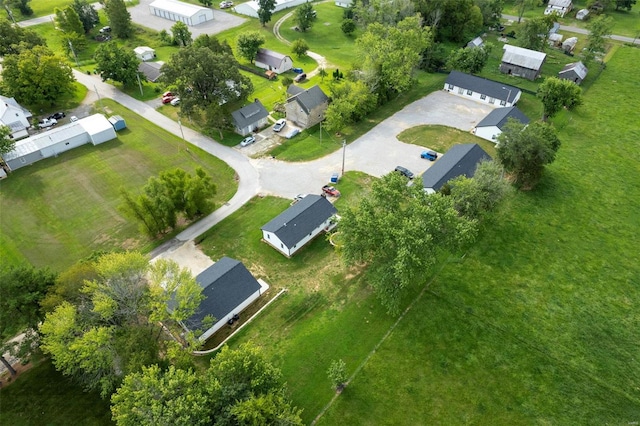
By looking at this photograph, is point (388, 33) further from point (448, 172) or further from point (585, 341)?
point (585, 341)

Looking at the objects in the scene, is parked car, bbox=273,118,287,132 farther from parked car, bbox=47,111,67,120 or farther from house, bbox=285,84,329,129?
parked car, bbox=47,111,67,120

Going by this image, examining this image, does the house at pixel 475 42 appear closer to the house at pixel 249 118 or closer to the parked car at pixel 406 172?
the parked car at pixel 406 172

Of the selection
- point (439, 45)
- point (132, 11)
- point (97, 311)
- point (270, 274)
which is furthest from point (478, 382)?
point (132, 11)

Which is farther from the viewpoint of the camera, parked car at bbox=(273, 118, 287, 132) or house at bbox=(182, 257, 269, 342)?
parked car at bbox=(273, 118, 287, 132)

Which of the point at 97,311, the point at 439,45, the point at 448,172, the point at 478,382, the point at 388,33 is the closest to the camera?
the point at 97,311

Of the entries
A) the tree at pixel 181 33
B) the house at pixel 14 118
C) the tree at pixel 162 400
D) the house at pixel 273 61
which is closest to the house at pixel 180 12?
the tree at pixel 181 33

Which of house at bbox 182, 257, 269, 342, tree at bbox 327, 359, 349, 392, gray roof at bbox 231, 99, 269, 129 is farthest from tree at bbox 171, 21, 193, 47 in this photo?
tree at bbox 327, 359, 349, 392
